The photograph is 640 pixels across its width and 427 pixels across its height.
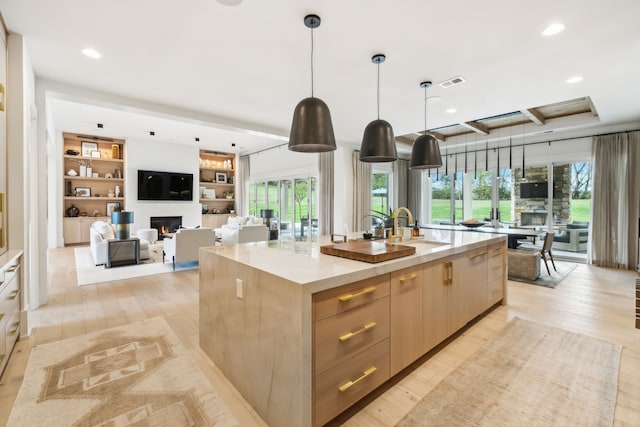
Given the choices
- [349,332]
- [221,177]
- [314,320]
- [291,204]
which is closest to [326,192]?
[291,204]

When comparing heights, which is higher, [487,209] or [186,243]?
[487,209]

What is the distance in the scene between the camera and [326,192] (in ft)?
25.1

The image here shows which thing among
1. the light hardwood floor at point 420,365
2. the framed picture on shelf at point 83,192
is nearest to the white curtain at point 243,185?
the framed picture on shelf at point 83,192

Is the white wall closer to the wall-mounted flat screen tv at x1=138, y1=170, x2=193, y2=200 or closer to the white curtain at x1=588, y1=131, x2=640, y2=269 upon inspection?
the wall-mounted flat screen tv at x1=138, y1=170, x2=193, y2=200

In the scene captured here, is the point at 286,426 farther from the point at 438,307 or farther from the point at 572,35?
the point at 572,35

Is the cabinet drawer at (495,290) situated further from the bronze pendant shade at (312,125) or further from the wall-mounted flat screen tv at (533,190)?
the wall-mounted flat screen tv at (533,190)

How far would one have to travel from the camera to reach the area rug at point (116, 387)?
1.76 metres

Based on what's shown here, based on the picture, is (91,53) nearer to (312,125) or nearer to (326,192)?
(312,125)

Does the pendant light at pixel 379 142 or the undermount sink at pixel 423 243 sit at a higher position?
the pendant light at pixel 379 142

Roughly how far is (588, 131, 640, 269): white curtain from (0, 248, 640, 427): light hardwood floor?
52 centimetres

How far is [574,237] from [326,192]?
566 centimetres

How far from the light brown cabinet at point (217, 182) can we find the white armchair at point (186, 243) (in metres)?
5.56

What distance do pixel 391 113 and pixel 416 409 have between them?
4.39 m

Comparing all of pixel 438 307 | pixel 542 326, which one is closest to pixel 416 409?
pixel 438 307
